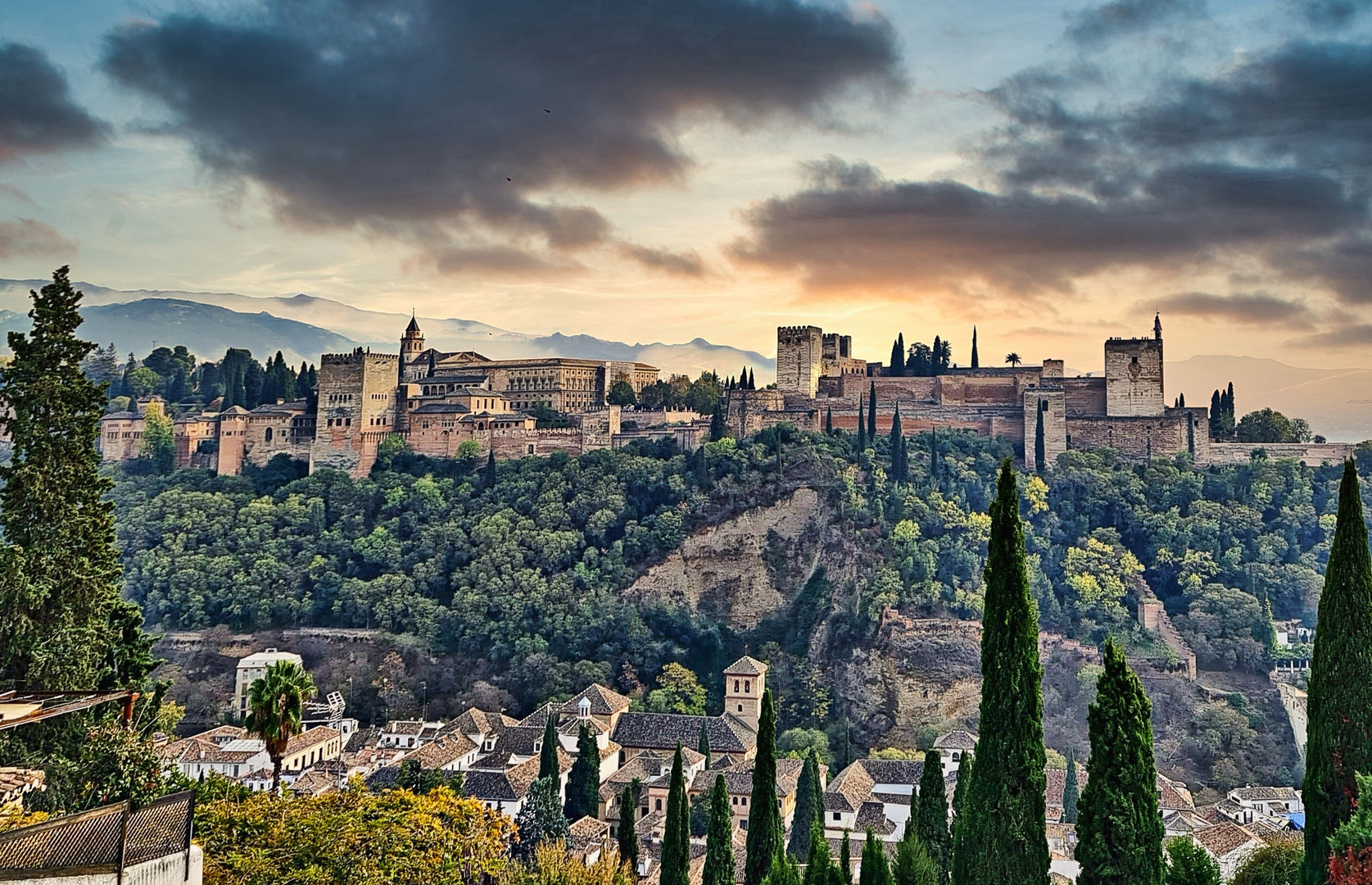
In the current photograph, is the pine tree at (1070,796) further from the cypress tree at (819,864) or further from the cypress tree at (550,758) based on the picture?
the cypress tree at (819,864)

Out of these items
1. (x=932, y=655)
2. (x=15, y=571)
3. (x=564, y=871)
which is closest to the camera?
(x=15, y=571)

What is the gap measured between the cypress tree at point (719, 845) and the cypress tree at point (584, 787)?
11.2 meters

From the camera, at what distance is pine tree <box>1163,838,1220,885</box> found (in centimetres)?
1622

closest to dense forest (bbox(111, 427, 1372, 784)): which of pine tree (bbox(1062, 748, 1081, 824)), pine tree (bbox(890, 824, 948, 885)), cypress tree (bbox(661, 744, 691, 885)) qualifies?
pine tree (bbox(1062, 748, 1081, 824))

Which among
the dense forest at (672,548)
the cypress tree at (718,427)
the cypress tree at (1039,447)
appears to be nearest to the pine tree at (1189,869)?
the dense forest at (672,548)

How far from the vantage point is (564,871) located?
2195cm

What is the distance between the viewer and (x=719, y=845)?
2277 centimetres

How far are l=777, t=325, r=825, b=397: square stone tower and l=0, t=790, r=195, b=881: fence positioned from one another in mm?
50651

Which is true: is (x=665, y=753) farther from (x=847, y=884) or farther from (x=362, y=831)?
(x=362, y=831)

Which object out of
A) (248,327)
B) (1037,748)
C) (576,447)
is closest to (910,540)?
(576,447)

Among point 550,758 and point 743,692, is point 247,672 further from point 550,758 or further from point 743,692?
point 743,692

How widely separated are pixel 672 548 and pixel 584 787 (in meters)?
18.9

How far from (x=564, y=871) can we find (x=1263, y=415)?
47201mm

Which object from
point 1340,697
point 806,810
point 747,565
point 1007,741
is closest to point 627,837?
point 806,810
